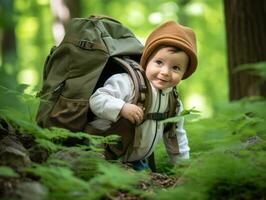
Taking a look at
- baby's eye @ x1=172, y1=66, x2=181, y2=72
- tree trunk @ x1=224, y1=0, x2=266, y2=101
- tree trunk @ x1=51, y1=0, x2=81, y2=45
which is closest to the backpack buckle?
baby's eye @ x1=172, y1=66, x2=181, y2=72

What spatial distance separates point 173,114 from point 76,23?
113 centimetres

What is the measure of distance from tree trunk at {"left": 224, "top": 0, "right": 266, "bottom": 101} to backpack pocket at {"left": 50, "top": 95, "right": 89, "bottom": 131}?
3303 millimetres

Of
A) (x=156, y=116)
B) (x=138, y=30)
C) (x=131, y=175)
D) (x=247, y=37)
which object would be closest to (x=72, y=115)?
(x=156, y=116)

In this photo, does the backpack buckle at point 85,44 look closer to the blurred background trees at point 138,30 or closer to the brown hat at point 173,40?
the brown hat at point 173,40

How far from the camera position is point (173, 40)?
369 centimetres

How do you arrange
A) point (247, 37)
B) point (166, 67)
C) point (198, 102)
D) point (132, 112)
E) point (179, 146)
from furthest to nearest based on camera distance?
point (198, 102), point (247, 37), point (179, 146), point (166, 67), point (132, 112)

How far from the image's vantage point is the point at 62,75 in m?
3.89

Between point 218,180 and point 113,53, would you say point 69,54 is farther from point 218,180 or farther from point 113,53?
point 218,180

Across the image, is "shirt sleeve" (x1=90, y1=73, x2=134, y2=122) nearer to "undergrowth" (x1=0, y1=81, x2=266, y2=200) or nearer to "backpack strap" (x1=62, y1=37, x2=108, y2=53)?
"backpack strap" (x1=62, y1=37, x2=108, y2=53)

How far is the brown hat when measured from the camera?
371cm

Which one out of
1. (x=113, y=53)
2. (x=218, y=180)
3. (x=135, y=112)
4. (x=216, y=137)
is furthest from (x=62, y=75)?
(x=218, y=180)

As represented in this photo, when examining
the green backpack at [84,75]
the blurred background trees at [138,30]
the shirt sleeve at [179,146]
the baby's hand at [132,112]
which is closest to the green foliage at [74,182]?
the baby's hand at [132,112]

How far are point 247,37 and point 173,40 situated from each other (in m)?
3.04

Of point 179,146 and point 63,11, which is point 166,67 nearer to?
point 179,146
